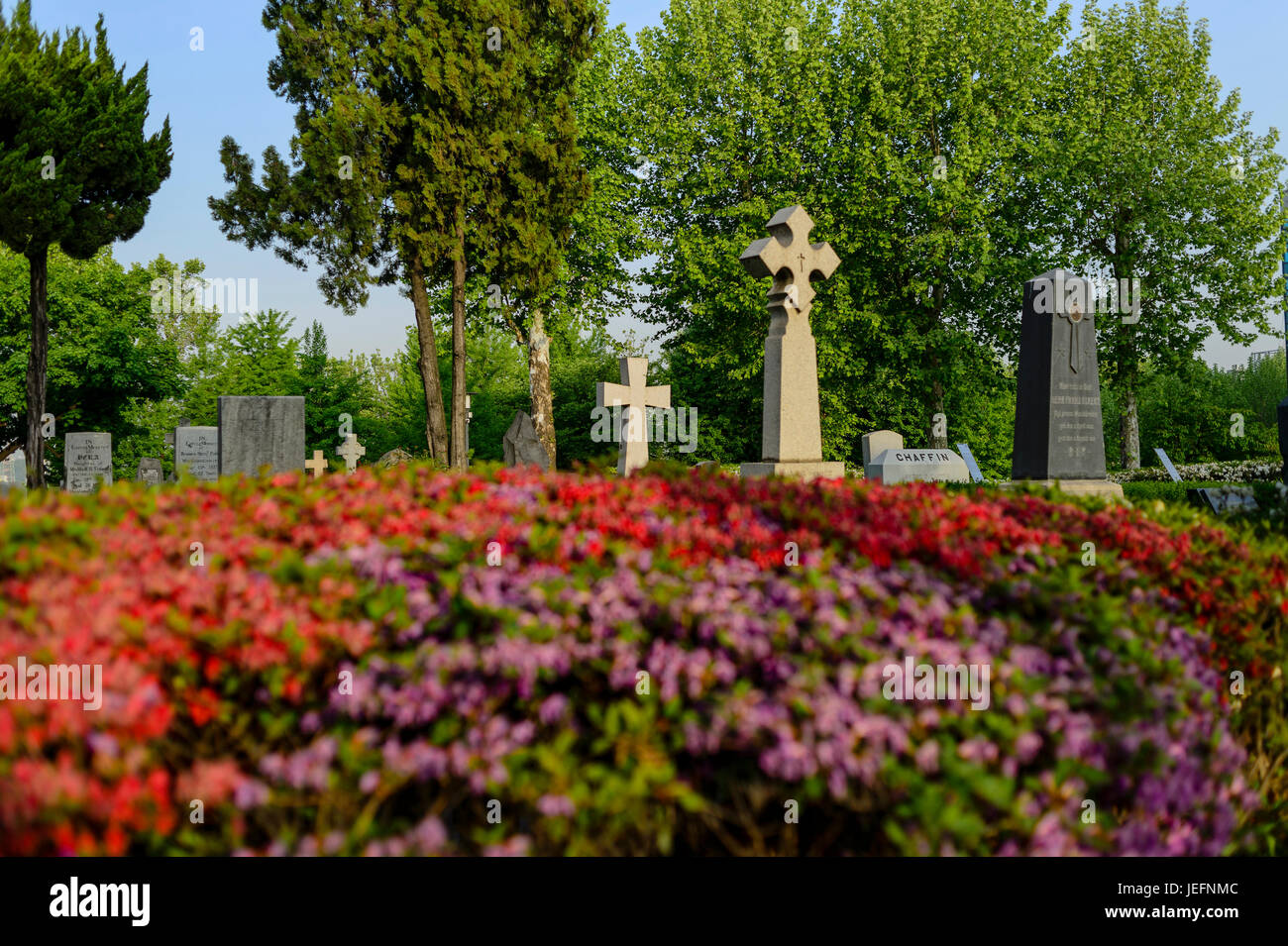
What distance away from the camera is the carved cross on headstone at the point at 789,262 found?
34.5 feet

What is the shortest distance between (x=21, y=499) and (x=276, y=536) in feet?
3.14

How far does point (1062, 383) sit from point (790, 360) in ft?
11.3

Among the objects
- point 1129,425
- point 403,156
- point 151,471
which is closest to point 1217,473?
point 1129,425

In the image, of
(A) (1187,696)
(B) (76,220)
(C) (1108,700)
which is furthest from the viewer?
(B) (76,220)

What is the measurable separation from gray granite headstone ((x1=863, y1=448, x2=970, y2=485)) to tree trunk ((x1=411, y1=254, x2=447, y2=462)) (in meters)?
10.6

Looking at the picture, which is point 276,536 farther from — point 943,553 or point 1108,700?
point 1108,700

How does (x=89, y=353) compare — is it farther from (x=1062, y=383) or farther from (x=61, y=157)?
(x=1062, y=383)

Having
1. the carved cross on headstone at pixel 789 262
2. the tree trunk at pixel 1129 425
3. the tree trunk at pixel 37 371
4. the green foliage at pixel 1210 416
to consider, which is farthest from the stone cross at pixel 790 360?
the green foliage at pixel 1210 416

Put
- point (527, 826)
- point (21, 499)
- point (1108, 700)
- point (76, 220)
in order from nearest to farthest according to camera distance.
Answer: point (527, 826), point (1108, 700), point (21, 499), point (76, 220)

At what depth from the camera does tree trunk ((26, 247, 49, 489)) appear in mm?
20531

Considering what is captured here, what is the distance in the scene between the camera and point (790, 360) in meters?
10.3

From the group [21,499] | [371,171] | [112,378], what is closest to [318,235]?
[371,171]
